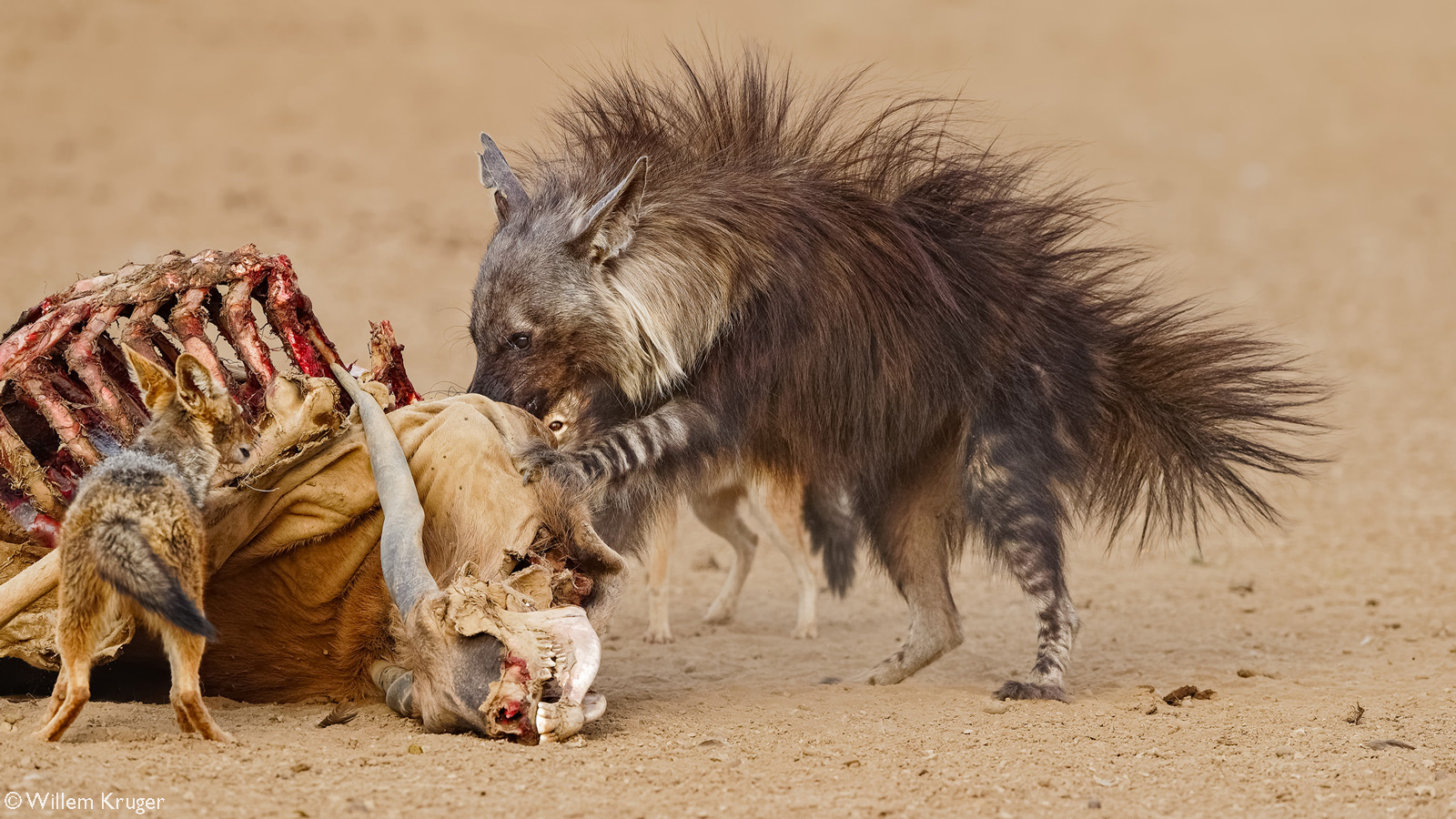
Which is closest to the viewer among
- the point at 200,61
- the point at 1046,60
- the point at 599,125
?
the point at 599,125

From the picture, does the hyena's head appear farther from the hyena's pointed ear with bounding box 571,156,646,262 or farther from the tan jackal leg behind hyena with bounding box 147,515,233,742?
the tan jackal leg behind hyena with bounding box 147,515,233,742

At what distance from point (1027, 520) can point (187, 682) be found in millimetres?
2828

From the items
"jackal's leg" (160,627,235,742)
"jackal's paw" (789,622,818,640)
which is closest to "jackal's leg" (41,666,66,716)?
"jackal's leg" (160,627,235,742)

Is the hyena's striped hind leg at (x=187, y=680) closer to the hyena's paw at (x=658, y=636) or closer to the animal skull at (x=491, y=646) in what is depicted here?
the animal skull at (x=491, y=646)

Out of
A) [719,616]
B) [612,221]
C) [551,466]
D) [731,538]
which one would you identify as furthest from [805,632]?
[551,466]

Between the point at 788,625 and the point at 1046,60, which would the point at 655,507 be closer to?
the point at 788,625

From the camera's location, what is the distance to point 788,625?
21.9 feet

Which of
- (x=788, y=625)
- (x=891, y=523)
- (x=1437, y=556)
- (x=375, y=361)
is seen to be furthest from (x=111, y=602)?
(x=1437, y=556)

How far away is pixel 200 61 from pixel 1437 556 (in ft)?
44.7

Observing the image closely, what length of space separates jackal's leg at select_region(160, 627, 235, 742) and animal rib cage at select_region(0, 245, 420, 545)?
766 mm

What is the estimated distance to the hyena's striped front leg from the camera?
3.99 metres

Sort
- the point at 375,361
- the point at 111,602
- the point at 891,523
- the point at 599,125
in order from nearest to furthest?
the point at 111,602 < the point at 375,361 < the point at 599,125 < the point at 891,523

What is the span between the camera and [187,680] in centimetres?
332

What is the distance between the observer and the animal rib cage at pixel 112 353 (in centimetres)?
390
